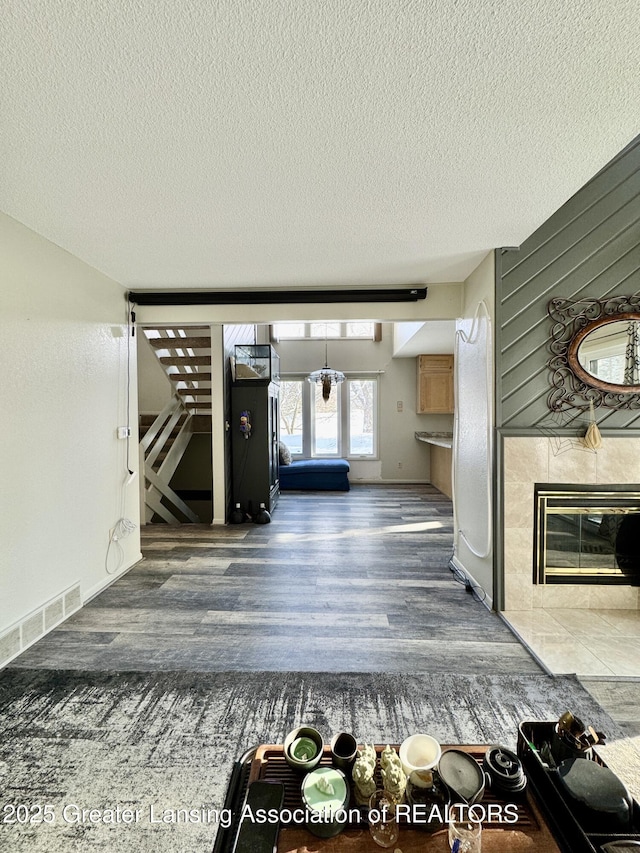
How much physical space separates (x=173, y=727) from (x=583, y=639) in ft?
7.94

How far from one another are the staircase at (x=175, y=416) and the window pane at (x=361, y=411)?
3261 millimetres

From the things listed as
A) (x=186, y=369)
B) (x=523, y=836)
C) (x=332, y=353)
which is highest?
(x=332, y=353)

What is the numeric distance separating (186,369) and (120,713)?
4751 millimetres

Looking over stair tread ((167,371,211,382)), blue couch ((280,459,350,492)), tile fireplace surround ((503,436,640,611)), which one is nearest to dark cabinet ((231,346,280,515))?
stair tread ((167,371,211,382))

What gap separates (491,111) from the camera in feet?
4.92

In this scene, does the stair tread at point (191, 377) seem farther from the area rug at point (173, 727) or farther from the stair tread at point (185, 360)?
the area rug at point (173, 727)

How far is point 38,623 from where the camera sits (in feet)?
8.17

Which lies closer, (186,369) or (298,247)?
(298,247)

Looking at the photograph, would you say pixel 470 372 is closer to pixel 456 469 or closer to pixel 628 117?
pixel 456 469

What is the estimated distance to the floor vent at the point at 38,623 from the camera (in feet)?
7.41

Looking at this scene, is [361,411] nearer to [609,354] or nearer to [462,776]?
[609,354]

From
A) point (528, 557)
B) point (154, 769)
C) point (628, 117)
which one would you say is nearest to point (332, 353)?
point (528, 557)

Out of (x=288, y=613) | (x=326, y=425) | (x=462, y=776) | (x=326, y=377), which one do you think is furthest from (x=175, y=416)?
(x=462, y=776)

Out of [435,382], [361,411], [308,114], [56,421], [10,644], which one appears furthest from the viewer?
[361,411]
